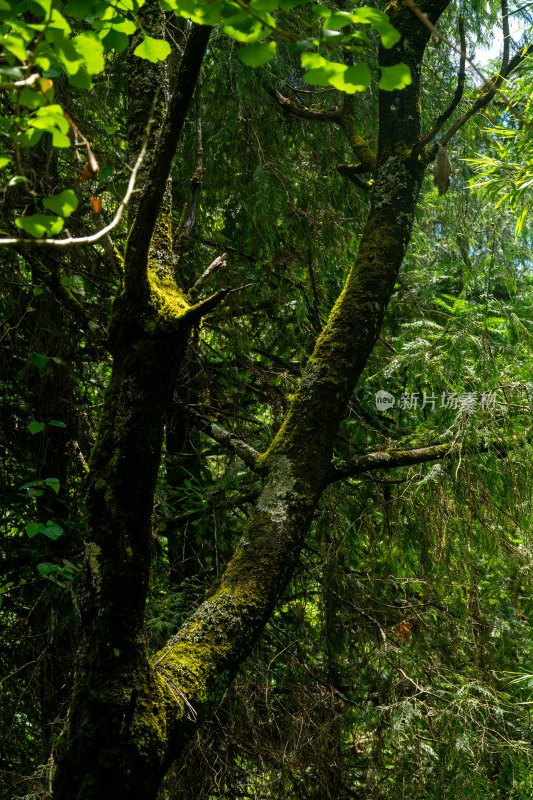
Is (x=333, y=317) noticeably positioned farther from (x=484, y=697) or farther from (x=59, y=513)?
(x=484, y=697)

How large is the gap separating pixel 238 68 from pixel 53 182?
102 centimetres

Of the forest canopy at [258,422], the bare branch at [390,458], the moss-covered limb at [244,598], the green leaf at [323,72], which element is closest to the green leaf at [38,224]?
the forest canopy at [258,422]

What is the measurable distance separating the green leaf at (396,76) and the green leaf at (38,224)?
0.68m

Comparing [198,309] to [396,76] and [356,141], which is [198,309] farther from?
[356,141]

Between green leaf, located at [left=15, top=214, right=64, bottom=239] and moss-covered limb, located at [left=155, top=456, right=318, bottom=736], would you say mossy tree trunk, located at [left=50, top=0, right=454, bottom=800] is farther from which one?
green leaf, located at [left=15, top=214, right=64, bottom=239]

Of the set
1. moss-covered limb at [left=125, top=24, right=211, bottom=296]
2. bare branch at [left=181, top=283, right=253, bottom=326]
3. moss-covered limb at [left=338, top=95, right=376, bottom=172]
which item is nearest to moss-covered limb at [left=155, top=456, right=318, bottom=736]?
bare branch at [left=181, top=283, right=253, bottom=326]

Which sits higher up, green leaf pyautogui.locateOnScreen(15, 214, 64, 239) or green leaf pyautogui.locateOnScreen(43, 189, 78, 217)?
green leaf pyautogui.locateOnScreen(43, 189, 78, 217)

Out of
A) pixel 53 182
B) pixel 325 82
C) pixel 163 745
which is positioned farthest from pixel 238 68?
pixel 163 745

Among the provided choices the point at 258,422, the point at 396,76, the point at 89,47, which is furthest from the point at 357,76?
the point at 258,422

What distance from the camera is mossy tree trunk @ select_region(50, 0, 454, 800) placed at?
1.46 m

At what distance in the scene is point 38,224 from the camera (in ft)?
3.78

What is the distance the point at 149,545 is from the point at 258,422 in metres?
1.74


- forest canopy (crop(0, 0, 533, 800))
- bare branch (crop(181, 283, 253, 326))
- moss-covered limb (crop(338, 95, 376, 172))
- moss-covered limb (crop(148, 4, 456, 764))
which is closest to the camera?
forest canopy (crop(0, 0, 533, 800))

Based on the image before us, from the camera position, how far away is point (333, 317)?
2.32 m
